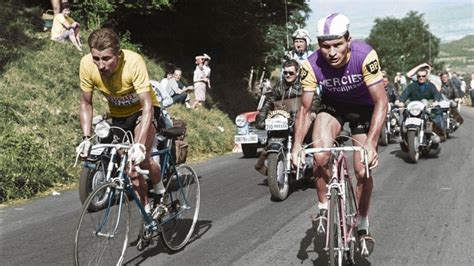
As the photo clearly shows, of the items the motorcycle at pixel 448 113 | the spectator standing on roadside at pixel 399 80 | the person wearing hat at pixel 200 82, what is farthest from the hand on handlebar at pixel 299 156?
the spectator standing on roadside at pixel 399 80

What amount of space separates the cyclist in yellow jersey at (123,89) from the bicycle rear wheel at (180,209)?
335 millimetres

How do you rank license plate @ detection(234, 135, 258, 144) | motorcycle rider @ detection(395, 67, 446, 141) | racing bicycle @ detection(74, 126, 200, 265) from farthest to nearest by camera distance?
motorcycle rider @ detection(395, 67, 446, 141)
license plate @ detection(234, 135, 258, 144)
racing bicycle @ detection(74, 126, 200, 265)

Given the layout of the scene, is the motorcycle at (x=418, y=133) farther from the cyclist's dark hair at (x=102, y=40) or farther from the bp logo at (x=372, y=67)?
the cyclist's dark hair at (x=102, y=40)

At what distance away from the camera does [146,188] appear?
5.63 metres

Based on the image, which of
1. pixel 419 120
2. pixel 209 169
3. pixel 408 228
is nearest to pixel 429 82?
pixel 419 120

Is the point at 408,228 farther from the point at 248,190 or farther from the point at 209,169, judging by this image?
the point at 209,169

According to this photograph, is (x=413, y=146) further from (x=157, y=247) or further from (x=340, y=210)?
(x=340, y=210)

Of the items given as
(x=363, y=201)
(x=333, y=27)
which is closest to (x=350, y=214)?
(x=363, y=201)

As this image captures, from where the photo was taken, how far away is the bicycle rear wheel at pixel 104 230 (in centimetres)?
467

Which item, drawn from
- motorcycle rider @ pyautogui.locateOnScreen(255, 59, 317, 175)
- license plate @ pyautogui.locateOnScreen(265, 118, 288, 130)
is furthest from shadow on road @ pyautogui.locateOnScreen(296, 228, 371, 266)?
motorcycle rider @ pyautogui.locateOnScreen(255, 59, 317, 175)

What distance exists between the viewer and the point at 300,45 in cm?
1105

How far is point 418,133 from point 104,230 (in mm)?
9009

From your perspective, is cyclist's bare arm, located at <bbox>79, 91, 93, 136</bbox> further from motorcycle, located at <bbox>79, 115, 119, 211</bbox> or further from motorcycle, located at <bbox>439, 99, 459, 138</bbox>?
motorcycle, located at <bbox>439, 99, 459, 138</bbox>

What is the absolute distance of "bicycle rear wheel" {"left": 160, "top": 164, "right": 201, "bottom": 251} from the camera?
19.7ft
